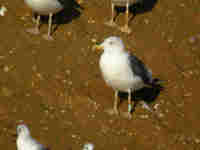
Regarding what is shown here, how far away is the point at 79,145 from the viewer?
912 cm

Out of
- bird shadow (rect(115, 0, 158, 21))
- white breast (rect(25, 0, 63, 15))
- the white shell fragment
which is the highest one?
white breast (rect(25, 0, 63, 15))

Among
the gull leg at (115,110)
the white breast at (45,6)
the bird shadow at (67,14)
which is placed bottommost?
the gull leg at (115,110)

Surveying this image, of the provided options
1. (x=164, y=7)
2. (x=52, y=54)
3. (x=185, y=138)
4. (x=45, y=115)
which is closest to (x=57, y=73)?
(x=52, y=54)

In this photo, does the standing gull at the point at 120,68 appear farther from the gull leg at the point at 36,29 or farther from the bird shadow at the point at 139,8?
the bird shadow at the point at 139,8

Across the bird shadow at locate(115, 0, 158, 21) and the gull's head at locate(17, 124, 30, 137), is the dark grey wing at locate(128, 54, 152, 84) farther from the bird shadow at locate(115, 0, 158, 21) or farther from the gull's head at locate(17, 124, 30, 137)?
the bird shadow at locate(115, 0, 158, 21)

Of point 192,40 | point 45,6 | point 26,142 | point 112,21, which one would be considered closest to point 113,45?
point 26,142

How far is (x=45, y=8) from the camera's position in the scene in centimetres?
1195

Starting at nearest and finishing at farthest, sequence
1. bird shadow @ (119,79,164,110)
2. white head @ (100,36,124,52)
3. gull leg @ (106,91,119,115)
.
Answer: white head @ (100,36,124,52) → gull leg @ (106,91,119,115) → bird shadow @ (119,79,164,110)

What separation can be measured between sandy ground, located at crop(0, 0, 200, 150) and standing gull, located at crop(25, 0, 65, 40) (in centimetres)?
23

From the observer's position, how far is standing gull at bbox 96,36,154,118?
9422 millimetres

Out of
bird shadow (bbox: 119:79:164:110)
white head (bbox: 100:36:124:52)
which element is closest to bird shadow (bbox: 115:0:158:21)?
bird shadow (bbox: 119:79:164:110)

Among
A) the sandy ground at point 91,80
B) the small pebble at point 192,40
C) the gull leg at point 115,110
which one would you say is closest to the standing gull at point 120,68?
the gull leg at point 115,110

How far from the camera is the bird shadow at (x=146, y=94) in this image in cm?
1063

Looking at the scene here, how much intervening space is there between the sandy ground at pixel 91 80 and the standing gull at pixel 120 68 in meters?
0.76
